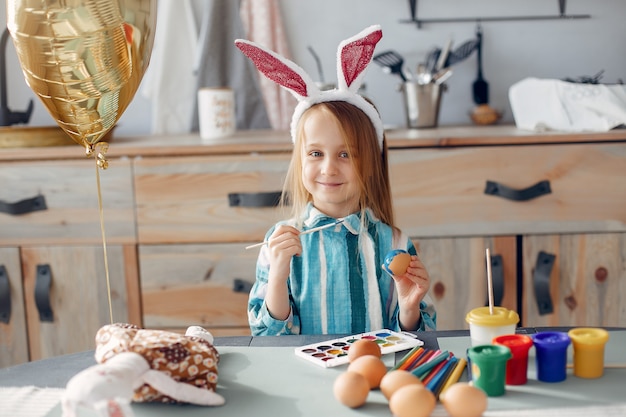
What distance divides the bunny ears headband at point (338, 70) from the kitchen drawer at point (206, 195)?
1.92 feet

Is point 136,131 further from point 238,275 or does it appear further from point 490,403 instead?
point 490,403

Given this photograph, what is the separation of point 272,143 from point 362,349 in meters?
1.15

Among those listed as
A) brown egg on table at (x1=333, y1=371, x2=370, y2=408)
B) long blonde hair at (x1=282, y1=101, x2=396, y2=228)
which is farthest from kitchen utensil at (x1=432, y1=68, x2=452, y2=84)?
brown egg on table at (x1=333, y1=371, x2=370, y2=408)

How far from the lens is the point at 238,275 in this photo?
2.10 metres

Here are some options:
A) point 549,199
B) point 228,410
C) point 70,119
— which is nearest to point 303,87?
point 70,119

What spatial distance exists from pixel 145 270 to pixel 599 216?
127cm

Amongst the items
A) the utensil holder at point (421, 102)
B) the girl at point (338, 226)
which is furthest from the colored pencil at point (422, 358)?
the utensil holder at point (421, 102)

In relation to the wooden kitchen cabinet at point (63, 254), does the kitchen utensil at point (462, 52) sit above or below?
above

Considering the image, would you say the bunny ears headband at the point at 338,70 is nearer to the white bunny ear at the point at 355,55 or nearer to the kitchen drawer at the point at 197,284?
the white bunny ear at the point at 355,55

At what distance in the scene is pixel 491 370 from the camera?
0.85 m

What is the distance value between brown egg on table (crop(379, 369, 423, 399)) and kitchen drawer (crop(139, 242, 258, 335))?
1.25 meters

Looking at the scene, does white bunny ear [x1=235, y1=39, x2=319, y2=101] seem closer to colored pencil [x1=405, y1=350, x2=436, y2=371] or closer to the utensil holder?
colored pencil [x1=405, y1=350, x2=436, y2=371]

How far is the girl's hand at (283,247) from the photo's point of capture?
1260mm

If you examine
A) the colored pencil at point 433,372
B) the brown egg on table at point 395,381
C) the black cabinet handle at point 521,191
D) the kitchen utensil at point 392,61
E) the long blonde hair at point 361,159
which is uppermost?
the kitchen utensil at point 392,61
